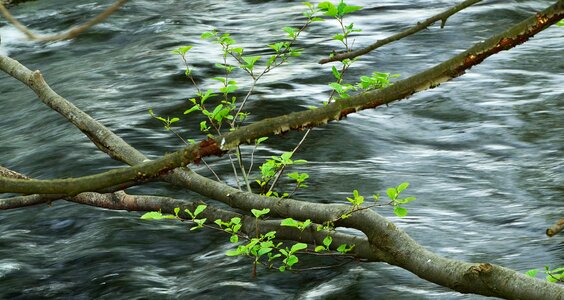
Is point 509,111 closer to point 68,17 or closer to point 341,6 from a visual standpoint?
point 341,6

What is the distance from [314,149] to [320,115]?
4093 mm

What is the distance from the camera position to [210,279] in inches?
171

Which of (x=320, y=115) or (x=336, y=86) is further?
(x=336, y=86)

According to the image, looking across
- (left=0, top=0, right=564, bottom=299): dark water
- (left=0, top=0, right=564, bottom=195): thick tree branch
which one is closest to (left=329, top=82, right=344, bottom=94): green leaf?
(left=0, top=0, right=564, bottom=299): dark water

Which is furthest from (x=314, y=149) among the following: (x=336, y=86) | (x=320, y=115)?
(x=320, y=115)

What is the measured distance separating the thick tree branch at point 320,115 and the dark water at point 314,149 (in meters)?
1.84

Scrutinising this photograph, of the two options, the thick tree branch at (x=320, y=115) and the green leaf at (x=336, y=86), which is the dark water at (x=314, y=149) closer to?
the green leaf at (x=336, y=86)

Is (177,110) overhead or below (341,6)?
below

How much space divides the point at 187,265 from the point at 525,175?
89.0 inches

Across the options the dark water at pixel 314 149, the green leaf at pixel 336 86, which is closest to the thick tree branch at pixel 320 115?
the green leaf at pixel 336 86

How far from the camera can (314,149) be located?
6.24 metres

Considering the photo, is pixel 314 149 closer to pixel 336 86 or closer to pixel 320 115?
pixel 336 86

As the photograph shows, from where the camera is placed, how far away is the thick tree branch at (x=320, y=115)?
6.51ft

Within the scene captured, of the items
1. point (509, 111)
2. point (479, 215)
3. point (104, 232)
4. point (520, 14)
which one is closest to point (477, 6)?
point (520, 14)
